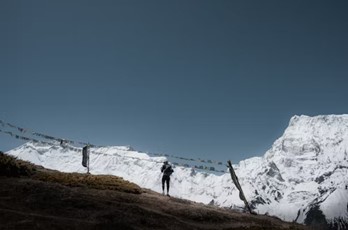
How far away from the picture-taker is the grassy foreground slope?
83.6ft

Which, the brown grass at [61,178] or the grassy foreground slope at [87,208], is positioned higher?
the brown grass at [61,178]

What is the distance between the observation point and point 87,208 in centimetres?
2844

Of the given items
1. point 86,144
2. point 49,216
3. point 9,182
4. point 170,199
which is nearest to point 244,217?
point 170,199

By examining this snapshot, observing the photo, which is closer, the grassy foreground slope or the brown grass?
the grassy foreground slope

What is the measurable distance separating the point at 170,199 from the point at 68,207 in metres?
10.7

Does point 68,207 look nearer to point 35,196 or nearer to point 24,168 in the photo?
point 35,196

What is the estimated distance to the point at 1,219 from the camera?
79.3 ft

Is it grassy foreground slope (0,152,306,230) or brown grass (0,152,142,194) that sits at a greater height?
brown grass (0,152,142,194)

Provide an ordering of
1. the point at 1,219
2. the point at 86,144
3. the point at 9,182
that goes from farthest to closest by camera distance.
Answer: the point at 86,144
the point at 9,182
the point at 1,219

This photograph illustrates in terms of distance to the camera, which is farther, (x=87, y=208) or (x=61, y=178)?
(x=61, y=178)

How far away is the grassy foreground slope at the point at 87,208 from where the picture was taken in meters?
25.5

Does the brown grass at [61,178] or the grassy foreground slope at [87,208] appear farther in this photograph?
the brown grass at [61,178]

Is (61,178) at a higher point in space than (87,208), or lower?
higher

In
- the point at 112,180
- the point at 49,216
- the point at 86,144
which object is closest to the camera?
the point at 49,216
